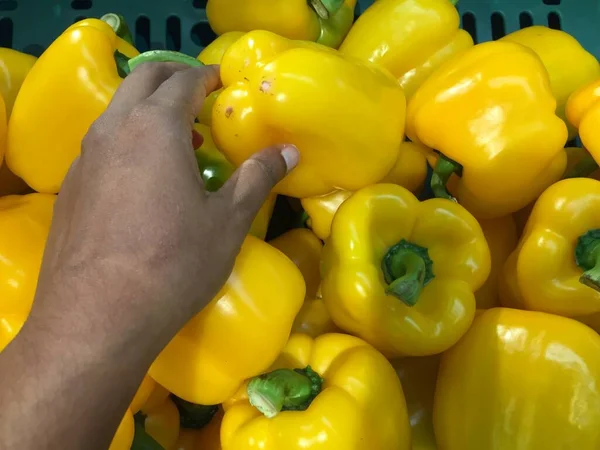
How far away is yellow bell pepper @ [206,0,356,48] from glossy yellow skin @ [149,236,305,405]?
0.59 m

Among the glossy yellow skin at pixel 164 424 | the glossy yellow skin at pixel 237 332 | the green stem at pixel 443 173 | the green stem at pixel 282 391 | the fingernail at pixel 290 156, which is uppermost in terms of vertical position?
the fingernail at pixel 290 156

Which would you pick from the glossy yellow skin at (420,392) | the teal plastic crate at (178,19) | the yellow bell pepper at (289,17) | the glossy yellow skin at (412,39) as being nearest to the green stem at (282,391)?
the glossy yellow skin at (420,392)

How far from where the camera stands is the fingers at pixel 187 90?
1.00 metres

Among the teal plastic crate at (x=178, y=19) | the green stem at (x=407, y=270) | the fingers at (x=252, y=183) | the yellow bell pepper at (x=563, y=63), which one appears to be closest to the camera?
the fingers at (x=252, y=183)

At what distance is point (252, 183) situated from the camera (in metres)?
0.96

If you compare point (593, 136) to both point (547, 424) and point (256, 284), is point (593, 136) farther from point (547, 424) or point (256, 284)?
point (256, 284)

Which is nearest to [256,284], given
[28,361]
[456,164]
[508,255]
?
[28,361]

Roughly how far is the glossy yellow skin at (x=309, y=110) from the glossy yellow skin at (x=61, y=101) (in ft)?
0.70

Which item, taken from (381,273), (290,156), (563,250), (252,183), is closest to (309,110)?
(290,156)

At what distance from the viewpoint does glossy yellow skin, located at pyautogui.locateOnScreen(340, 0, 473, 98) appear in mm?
1378

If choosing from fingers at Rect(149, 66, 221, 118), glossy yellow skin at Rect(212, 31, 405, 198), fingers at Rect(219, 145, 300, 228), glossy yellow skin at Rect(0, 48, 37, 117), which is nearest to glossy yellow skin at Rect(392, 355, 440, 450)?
glossy yellow skin at Rect(212, 31, 405, 198)

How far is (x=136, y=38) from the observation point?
161cm

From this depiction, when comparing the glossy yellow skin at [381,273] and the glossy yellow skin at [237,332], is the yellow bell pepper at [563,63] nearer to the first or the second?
the glossy yellow skin at [381,273]

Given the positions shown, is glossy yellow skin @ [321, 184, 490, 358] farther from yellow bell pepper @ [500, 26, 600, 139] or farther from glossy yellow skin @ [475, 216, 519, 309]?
yellow bell pepper @ [500, 26, 600, 139]
